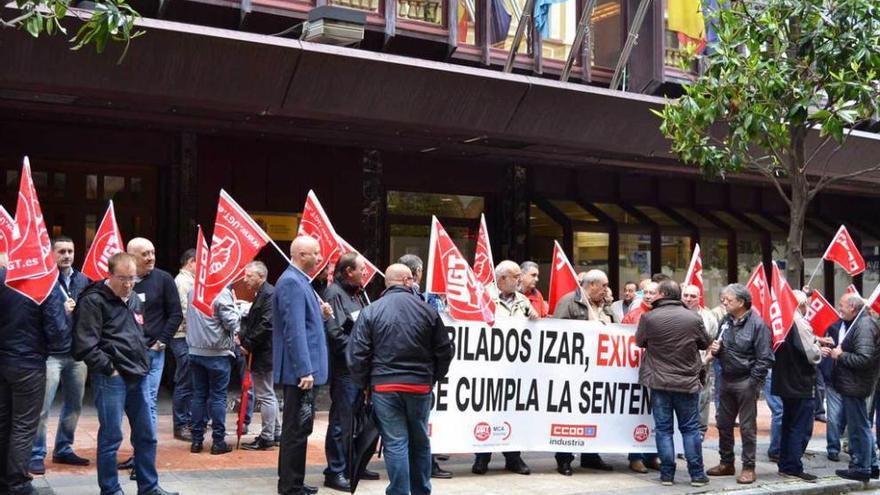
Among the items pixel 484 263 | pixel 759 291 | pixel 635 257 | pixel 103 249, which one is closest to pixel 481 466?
pixel 484 263

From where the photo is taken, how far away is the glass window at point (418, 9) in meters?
14.1

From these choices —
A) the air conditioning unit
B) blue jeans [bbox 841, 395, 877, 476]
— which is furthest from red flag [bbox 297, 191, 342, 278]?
blue jeans [bbox 841, 395, 877, 476]

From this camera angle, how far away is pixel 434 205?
17.4 meters

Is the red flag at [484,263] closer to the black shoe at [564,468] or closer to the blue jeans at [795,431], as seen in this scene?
the black shoe at [564,468]

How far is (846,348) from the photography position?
1023 centimetres

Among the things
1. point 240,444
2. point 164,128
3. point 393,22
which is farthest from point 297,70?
point 240,444

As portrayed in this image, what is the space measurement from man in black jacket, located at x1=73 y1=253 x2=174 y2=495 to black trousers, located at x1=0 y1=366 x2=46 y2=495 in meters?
0.57

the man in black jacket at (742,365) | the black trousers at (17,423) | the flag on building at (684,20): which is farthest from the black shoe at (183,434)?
the flag on building at (684,20)

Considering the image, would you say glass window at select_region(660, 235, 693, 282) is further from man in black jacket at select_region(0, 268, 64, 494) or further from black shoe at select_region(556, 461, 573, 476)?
man in black jacket at select_region(0, 268, 64, 494)

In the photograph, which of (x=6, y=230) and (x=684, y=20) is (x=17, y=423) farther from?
(x=684, y=20)

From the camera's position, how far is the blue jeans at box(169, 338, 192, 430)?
35.5ft

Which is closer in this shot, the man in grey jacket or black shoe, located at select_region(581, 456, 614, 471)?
the man in grey jacket

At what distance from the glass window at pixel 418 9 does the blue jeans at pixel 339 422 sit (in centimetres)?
679

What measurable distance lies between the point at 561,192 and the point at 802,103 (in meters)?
7.94
